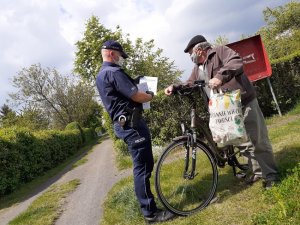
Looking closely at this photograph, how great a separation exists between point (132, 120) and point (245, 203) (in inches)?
66.3

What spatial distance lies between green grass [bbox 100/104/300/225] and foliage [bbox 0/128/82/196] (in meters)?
8.52

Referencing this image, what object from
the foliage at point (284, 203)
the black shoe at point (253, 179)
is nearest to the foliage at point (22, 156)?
the black shoe at point (253, 179)

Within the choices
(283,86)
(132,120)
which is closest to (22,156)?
(283,86)

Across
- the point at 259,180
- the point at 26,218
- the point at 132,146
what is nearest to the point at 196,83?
the point at 132,146

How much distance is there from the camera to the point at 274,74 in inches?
454

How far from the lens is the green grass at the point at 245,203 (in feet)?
12.2

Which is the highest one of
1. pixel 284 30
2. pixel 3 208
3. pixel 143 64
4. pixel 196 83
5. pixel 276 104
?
pixel 284 30

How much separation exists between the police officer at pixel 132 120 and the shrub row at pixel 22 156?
9643 millimetres

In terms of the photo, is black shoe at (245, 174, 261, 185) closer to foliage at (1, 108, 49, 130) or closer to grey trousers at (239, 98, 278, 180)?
grey trousers at (239, 98, 278, 180)

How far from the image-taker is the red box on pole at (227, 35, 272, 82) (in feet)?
33.8

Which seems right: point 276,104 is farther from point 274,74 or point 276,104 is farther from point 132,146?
point 132,146

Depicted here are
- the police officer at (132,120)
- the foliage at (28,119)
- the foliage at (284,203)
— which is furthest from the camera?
the foliage at (28,119)

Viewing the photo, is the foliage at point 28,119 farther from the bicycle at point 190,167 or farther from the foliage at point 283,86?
the bicycle at point 190,167

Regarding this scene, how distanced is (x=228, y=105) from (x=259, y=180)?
1.38 meters
